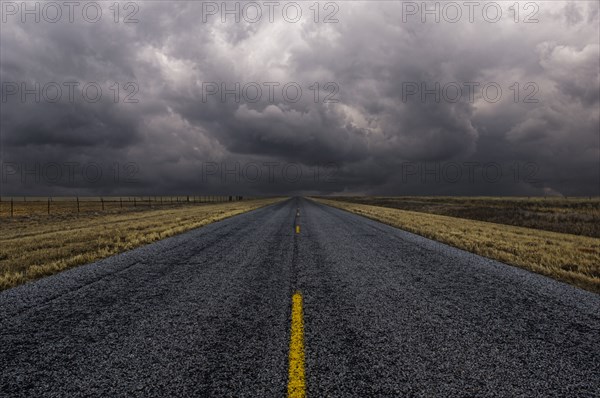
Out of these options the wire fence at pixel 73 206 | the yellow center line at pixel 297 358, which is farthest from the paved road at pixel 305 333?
the wire fence at pixel 73 206

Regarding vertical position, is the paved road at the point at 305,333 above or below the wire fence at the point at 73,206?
above

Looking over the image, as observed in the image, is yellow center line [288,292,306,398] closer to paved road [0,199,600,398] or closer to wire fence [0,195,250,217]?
paved road [0,199,600,398]

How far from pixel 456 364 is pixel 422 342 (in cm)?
49

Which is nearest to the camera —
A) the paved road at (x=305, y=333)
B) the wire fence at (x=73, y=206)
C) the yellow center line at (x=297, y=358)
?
the yellow center line at (x=297, y=358)

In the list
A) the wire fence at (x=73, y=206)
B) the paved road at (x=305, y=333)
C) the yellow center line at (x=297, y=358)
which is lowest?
the wire fence at (x=73, y=206)

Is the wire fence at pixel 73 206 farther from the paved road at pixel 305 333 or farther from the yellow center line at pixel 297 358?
the yellow center line at pixel 297 358

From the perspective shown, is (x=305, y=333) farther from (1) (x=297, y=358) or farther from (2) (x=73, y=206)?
(2) (x=73, y=206)

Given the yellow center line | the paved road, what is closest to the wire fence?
the paved road

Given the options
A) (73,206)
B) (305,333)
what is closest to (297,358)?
(305,333)

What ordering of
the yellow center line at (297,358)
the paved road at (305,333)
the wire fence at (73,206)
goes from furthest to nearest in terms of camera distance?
the wire fence at (73,206)
the paved road at (305,333)
the yellow center line at (297,358)

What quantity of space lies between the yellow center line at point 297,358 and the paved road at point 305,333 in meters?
0.07

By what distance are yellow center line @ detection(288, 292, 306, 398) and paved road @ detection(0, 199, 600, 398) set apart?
0.07 meters

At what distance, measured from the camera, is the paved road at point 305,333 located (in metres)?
2.67

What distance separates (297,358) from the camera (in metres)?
3.01
